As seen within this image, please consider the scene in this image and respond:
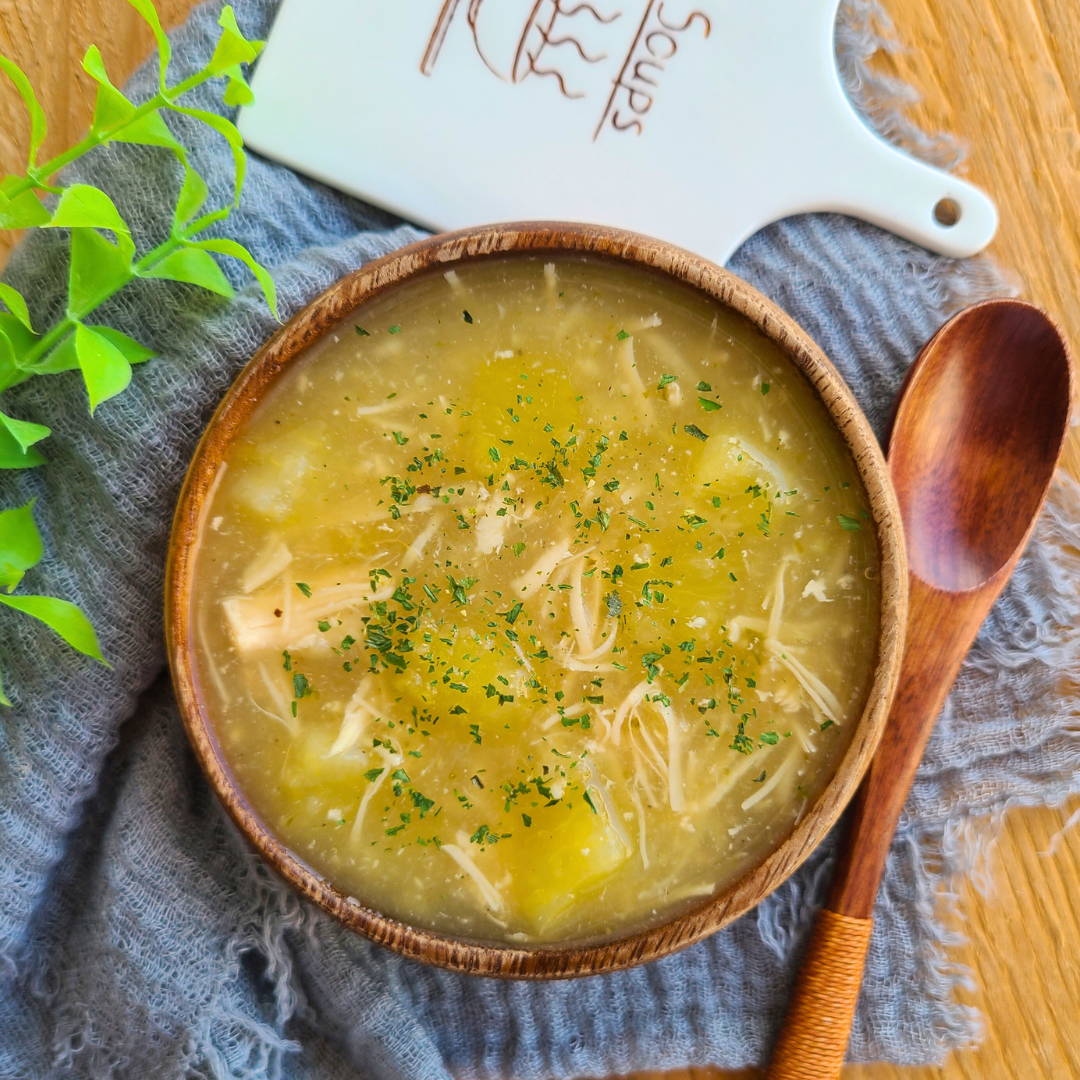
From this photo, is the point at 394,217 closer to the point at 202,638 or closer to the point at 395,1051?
the point at 202,638

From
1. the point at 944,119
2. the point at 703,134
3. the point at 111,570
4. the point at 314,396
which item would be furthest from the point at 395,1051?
the point at 944,119

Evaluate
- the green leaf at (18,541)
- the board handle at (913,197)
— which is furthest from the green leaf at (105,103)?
the board handle at (913,197)

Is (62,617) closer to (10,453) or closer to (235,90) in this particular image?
(10,453)

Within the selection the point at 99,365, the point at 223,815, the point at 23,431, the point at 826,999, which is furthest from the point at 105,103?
the point at 826,999

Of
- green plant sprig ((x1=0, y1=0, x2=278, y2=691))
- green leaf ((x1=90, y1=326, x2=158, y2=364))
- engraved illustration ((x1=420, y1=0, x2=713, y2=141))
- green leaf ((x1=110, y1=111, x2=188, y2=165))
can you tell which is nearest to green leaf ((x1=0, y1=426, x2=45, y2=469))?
green plant sprig ((x1=0, y1=0, x2=278, y2=691))

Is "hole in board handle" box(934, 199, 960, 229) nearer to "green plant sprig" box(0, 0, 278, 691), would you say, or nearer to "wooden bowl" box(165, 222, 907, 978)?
"wooden bowl" box(165, 222, 907, 978)
